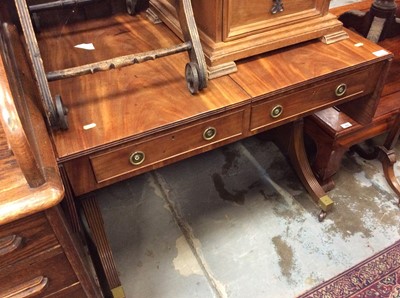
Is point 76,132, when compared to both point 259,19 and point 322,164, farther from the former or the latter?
point 322,164

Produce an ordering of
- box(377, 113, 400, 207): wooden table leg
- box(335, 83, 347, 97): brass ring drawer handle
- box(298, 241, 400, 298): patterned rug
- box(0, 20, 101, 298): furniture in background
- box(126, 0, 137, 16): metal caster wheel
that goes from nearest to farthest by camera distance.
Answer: box(0, 20, 101, 298): furniture in background
box(335, 83, 347, 97): brass ring drawer handle
box(126, 0, 137, 16): metal caster wheel
box(298, 241, 400, 298): patterned rug
box(377, 113, 400, 207): wooden table leg

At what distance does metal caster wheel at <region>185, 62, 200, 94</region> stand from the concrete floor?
0.71 meters

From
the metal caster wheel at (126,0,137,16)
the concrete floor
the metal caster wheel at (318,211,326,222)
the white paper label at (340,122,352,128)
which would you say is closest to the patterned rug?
the concrete floor

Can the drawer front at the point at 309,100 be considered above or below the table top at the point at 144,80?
below

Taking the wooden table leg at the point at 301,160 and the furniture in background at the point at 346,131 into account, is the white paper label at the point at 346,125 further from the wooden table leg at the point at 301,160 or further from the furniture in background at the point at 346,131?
the wooden table leg at the point at 301,160

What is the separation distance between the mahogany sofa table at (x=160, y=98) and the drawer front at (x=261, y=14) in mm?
78

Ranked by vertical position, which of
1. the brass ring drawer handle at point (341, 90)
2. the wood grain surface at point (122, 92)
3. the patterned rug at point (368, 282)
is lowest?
the patterned rug at point (368, 282)

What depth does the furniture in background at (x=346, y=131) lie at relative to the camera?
4.43ft

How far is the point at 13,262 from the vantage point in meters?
0.61

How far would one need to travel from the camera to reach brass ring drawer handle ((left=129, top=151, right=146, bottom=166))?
80cm

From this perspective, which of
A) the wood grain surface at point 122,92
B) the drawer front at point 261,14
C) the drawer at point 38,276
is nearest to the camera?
the drawer at point 38,276

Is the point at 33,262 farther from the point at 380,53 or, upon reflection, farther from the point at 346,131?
the point at 346,131

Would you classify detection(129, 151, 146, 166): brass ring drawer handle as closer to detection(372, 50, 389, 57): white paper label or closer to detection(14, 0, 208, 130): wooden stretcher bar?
detection(14, 0, 208, 130): wooden stretcher bar

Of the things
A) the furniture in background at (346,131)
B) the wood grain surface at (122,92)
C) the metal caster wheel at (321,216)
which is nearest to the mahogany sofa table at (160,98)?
the wood grain surface at (122,92)
